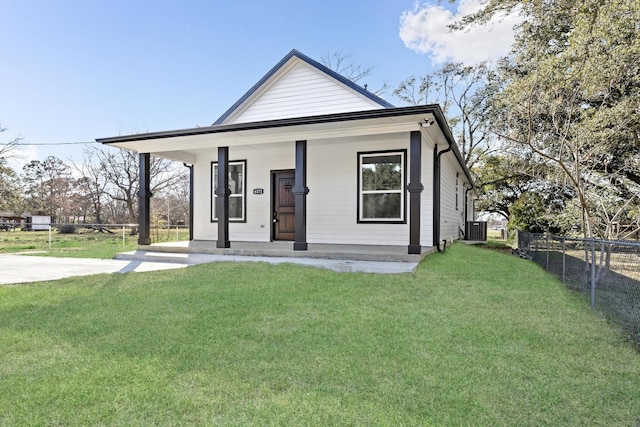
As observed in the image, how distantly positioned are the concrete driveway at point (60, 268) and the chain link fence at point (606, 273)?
21.0ft

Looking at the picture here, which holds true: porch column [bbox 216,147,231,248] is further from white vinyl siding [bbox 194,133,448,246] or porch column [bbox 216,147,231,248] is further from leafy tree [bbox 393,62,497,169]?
leafy tree [bbox 393,62,497,169]

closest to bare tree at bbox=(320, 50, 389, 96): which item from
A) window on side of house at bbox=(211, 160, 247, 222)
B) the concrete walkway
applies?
window on side of house at bbox=(211, 160, 247, 222)

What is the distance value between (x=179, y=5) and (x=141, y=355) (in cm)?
1293

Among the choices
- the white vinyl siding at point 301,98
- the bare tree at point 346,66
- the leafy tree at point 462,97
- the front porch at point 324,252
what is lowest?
the front porch at point 324,252

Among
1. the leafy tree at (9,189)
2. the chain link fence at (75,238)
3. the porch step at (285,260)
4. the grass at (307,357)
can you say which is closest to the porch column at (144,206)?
the porch step at (285,260)

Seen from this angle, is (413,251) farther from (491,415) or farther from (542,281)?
(491,415)

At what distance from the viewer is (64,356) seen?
2.61 m

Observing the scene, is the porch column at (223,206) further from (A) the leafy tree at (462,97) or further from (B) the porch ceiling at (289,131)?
(A) the leafy tree at (462,97)

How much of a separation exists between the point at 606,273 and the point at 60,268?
8608 millimetres

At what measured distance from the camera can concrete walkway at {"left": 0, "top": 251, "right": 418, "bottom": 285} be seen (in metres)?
5.79

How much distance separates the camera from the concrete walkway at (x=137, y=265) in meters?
5.79

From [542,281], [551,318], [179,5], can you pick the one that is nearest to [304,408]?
[551,318]

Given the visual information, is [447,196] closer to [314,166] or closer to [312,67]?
[314,166]

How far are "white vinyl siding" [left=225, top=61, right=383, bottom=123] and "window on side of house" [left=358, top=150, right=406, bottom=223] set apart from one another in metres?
1.84
